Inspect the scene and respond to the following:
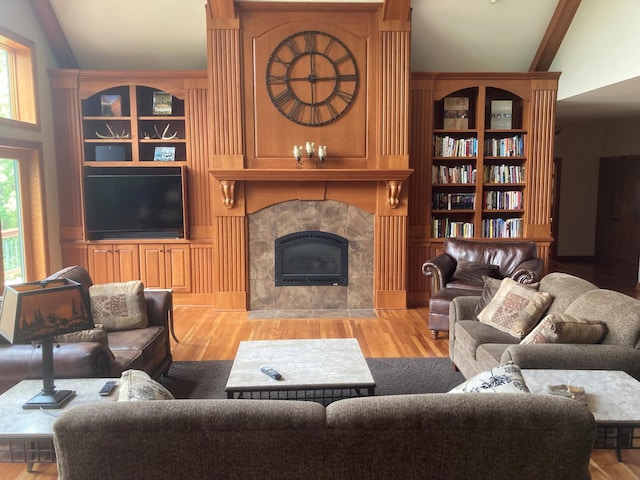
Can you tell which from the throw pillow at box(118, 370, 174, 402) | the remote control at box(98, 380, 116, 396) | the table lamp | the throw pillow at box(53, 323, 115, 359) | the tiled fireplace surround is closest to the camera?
the throw pillow at box(118, 370, 174, 402)

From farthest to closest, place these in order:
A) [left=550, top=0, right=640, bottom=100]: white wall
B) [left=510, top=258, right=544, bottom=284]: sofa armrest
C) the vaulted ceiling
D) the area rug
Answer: the vaulted ceiling
[left=510, top=258, right=544, bottom=284]: sofa armrest
[left=550, top=0, right=640, bottom=100]: white wall
the area rug

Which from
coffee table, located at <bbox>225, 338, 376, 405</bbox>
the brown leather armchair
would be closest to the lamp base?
coffee table, located at <bbox>225, 338, 376, 405</bbox>

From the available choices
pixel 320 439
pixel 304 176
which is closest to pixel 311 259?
pixel 304 176

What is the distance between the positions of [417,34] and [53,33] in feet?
13.5

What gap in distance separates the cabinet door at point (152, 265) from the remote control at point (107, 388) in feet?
11.7

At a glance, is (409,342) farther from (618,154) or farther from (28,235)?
(618,154)

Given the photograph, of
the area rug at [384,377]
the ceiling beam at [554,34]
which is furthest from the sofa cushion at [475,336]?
the ceiling beam at [554,34]

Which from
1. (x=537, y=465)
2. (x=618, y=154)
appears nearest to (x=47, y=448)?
(x=537, y=465)

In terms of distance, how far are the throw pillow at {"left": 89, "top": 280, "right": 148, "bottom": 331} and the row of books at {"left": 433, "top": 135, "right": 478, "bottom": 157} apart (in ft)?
12.7

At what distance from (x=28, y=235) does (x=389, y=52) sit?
4.42m

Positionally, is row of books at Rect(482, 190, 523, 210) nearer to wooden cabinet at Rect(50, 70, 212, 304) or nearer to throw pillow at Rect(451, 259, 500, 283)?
throw pillow at Rect(451, 259, 500, 283)

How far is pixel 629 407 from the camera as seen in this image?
2.17 meters

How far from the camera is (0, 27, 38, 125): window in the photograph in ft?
17.1

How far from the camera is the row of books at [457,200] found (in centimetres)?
613
